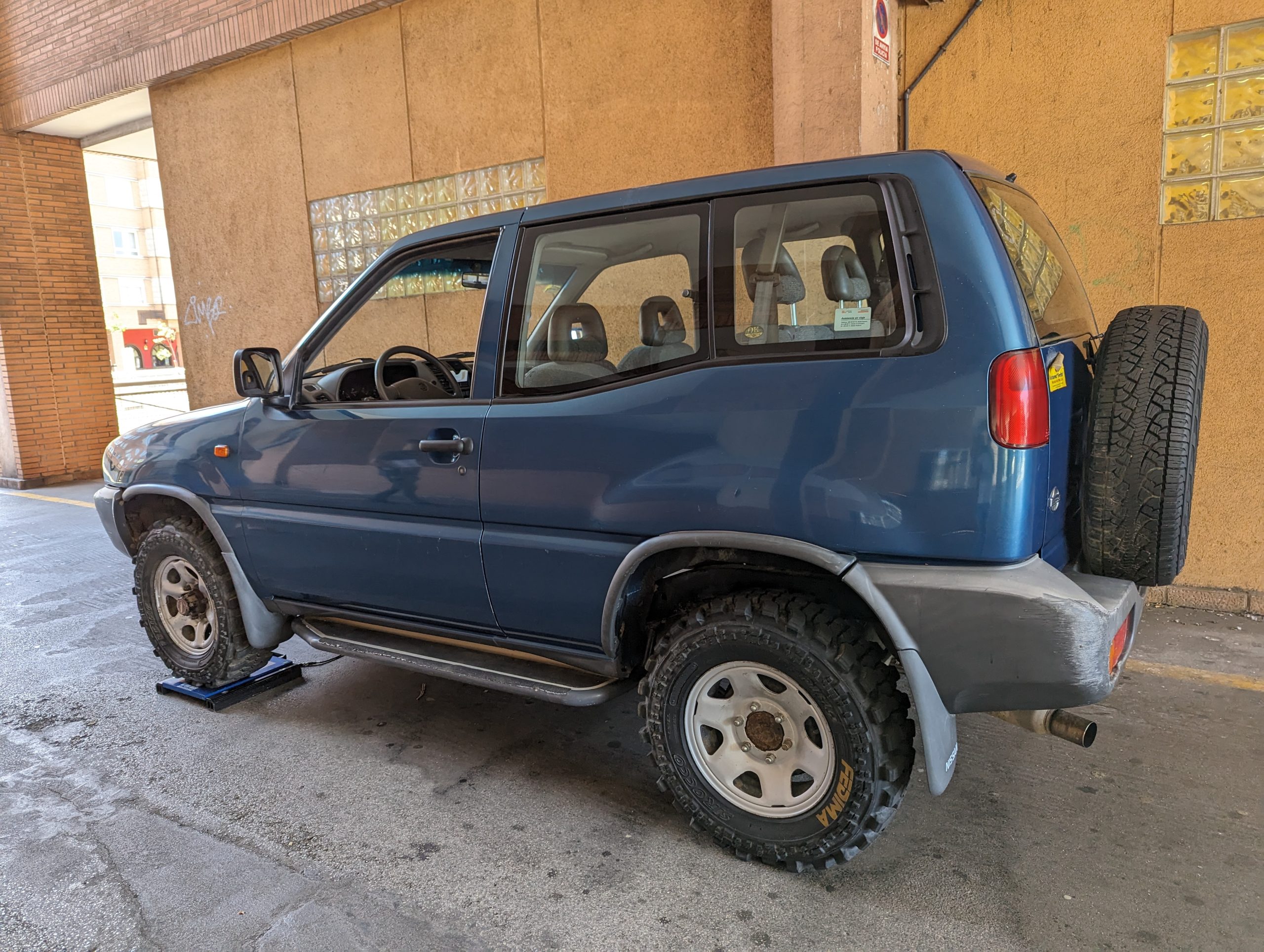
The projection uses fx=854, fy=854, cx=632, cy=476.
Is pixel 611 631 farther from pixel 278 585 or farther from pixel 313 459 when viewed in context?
pixel 278 585

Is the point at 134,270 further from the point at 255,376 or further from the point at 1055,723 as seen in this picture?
the point at 1055,723

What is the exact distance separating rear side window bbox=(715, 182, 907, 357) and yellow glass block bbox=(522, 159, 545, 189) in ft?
14.9

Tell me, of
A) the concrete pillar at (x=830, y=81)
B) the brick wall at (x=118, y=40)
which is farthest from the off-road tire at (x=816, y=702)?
the brick wall at (x=118, y=40)

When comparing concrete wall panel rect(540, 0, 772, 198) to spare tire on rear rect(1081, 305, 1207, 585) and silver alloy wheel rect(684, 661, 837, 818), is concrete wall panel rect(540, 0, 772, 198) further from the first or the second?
silver alloy wheel rect(684, 661, 837, 818)

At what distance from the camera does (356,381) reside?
351cm

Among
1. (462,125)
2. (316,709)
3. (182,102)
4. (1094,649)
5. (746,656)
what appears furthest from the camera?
(182,102)

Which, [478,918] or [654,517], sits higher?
[654,517]

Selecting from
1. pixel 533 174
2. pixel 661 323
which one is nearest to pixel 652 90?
pixel 533 174

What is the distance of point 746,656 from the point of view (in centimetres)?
249

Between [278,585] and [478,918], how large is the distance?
1801 millimetres

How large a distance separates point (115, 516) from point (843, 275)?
11.8 ft

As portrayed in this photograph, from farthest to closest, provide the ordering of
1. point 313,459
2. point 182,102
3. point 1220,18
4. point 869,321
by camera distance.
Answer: point 182,102
point 1220,18
point 313,459
point 869,321

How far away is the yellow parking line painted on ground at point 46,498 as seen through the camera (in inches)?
376

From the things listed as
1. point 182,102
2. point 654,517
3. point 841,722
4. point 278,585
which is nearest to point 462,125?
point 182,102
